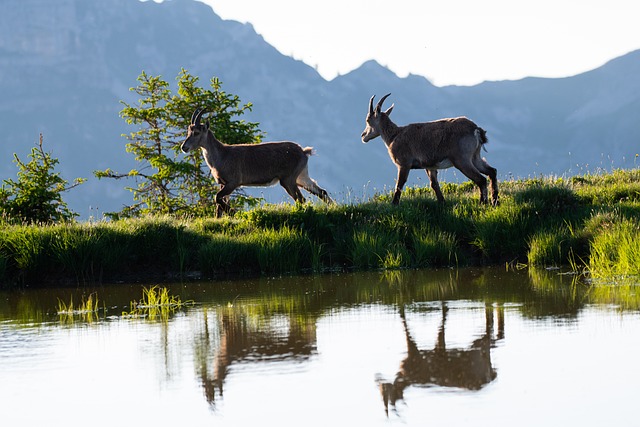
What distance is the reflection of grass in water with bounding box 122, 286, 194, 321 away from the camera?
1080 centimetres

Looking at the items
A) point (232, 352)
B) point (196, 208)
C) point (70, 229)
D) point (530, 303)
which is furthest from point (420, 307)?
point (196, 208)

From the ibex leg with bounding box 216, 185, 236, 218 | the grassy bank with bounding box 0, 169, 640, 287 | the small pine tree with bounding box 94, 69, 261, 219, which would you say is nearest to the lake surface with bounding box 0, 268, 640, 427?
the grassy bank with bounding box 0, 169, 640, 287

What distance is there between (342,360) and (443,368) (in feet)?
3.01

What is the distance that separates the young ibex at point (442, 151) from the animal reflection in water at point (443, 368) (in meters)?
9.71

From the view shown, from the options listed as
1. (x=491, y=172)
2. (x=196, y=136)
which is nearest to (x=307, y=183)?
(x=196, y=136)

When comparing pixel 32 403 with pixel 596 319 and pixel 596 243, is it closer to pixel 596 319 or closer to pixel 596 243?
pixel 596 319

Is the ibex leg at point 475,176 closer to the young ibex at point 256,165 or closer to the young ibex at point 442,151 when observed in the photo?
Answer: the young ibex at point 442,151

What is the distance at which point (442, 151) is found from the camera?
59.2 ft

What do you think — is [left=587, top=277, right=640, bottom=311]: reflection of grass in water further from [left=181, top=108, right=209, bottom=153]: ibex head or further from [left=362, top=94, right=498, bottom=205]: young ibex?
[left=181, top=108, right=209, bottom=153]: ibex head

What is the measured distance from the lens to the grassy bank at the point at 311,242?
15.0m

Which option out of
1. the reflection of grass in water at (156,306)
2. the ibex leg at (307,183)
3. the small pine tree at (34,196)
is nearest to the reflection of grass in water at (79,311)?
the reflection of grass in water at (156,306)

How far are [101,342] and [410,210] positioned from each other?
8.54 m

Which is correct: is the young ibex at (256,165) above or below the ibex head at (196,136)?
below

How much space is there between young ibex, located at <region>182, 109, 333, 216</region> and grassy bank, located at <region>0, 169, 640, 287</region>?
10.7 ft
